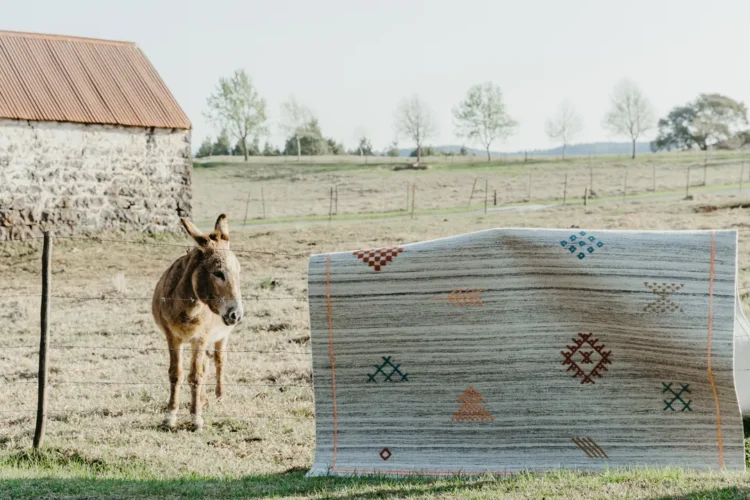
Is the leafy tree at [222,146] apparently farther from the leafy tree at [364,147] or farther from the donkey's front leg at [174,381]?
the donkey's front leg at [174,381]

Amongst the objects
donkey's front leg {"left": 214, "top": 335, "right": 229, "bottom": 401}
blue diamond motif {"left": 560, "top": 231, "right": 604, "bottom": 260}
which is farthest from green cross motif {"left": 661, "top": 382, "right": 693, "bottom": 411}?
donkey's front leg {"left": 214, "top": 335, "right": 229, "bottom": 401}

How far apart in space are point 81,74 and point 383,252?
2005 centimetres

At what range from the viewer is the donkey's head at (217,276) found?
24.8ft

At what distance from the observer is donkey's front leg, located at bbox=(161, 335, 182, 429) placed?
26.7 ft

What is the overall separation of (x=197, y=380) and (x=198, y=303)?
2.44 ft

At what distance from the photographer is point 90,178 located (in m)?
23.0

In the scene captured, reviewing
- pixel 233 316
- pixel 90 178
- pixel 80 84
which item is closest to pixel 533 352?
pixel 233 316

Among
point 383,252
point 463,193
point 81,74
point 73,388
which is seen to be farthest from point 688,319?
point 463,193

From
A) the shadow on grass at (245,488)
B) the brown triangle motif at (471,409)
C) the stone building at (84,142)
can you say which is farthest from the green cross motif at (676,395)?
the stone building at (84,142)

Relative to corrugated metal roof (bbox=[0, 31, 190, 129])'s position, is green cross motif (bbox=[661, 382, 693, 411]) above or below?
below

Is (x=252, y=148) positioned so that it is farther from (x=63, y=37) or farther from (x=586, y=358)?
(x=586, y=358)

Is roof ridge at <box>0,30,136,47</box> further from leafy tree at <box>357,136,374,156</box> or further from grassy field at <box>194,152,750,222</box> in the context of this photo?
leafy tree at <box>357,136,374,156</box>

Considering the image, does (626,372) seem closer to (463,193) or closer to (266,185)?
(463,193)

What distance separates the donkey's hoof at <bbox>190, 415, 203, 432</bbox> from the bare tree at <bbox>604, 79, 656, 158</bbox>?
3432 inches
